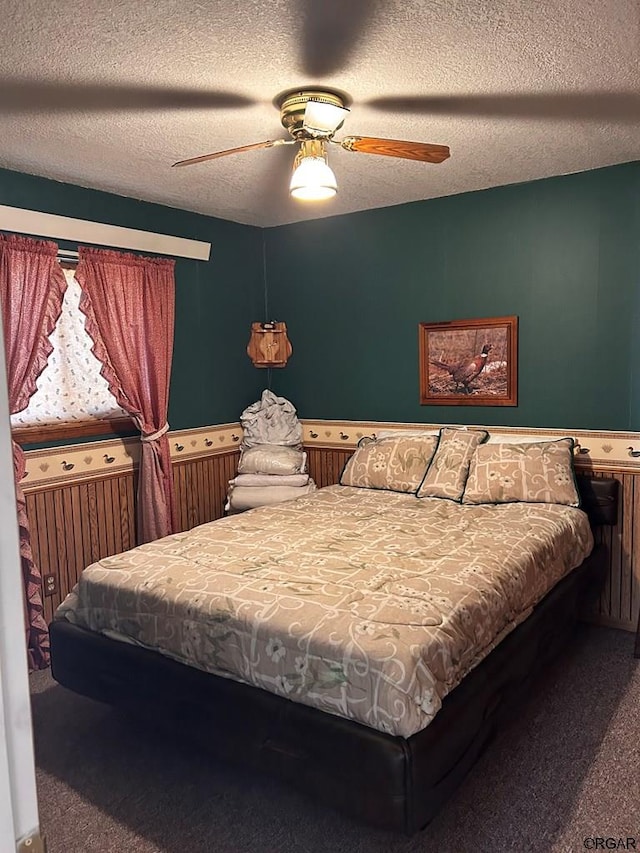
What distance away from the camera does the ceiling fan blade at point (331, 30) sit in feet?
5.85

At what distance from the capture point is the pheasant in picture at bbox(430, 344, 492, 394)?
3.85m

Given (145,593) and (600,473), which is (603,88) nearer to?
(600,473)

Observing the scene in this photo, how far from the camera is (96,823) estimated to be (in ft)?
6.90

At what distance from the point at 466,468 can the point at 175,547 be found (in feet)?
5.40

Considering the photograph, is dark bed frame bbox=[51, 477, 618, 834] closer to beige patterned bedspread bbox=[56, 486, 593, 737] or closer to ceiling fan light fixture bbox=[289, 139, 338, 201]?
beige patterned bedspread bbox=[56, 486, 593, 737]

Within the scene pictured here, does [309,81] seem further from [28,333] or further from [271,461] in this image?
[271,461]

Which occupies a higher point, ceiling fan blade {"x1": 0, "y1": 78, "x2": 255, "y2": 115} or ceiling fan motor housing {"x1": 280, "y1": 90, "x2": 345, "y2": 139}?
ceiling fan blade {"x1": 0, "y1": 78, "x2": 255, "y2": 115}

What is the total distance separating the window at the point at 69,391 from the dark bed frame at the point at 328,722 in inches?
45.5

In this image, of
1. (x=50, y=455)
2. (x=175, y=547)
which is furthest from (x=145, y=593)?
(x=50, y=455)

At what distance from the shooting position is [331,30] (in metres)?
1.92

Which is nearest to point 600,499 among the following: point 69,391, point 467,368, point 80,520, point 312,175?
point 467,368

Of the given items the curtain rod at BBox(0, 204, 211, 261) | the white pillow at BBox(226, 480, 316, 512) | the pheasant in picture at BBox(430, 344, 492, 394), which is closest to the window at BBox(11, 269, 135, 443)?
the curtain rod at BBox(0, 204, 211, 261)

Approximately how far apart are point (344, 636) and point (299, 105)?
1.87m

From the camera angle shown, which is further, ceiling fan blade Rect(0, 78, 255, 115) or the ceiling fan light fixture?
the ceiling fan light fixture
